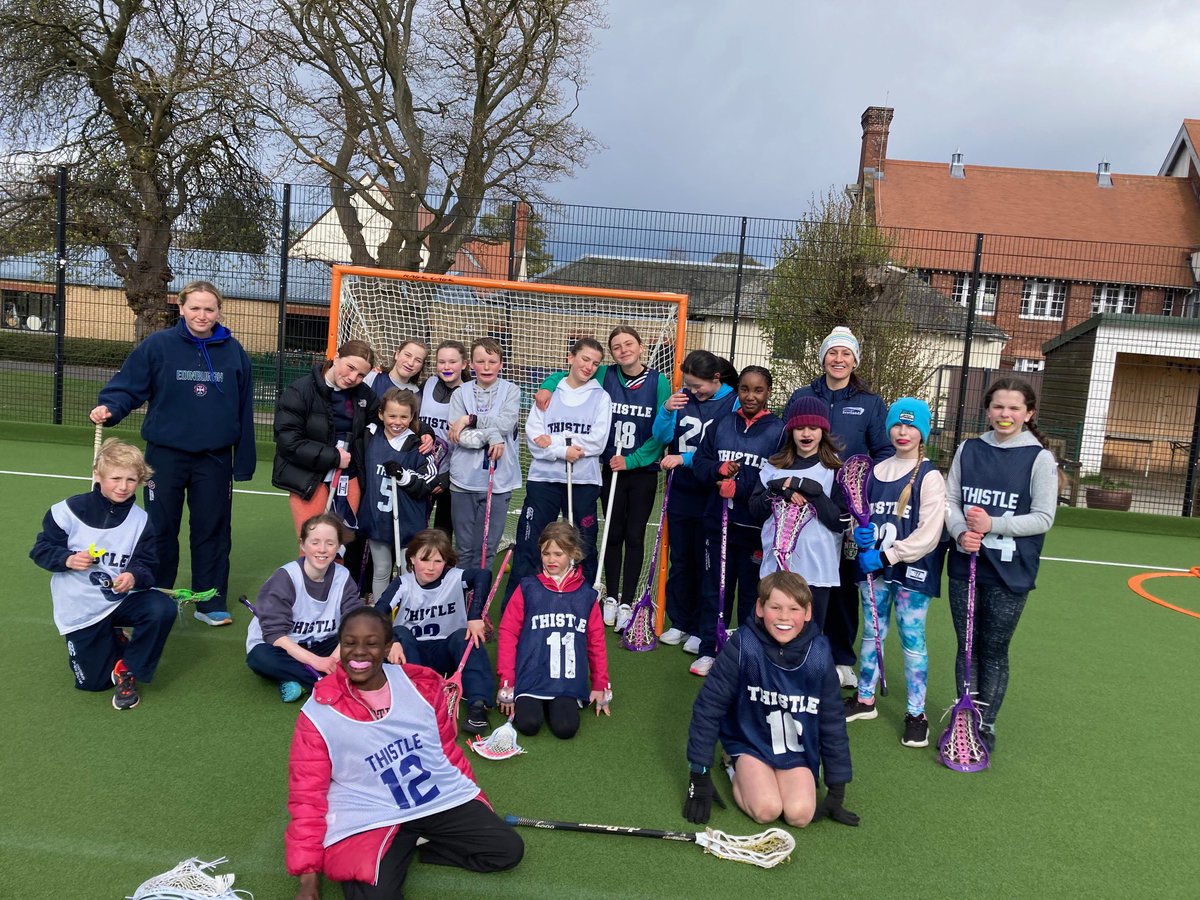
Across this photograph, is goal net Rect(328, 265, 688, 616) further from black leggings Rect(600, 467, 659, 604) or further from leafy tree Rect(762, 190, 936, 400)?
leafy tree Rect(762, 190, 936, 400)

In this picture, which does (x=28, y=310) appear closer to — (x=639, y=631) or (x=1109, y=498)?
(x=639, y=631)

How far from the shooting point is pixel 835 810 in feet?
10.2

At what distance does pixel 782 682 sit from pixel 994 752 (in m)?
1.38

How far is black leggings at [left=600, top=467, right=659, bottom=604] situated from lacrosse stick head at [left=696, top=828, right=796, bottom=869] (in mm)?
2276

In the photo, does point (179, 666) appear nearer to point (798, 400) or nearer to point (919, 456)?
point (798, 400)

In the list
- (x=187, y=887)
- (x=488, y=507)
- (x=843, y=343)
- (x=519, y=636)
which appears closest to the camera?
(x=187, y=887)

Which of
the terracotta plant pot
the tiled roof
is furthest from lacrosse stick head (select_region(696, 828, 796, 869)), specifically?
the tiled roof

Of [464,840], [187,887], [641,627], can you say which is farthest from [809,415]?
[187,887]

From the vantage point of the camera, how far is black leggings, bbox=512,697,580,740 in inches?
145

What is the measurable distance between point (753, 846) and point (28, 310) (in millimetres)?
11663

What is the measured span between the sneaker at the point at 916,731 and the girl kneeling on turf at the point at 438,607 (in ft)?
6.26

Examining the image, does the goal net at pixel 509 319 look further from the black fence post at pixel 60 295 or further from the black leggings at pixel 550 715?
the black fence post at pixel 60 295

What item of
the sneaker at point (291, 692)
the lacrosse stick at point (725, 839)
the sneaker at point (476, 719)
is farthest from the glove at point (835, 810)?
the sneaker at point (291, 692)

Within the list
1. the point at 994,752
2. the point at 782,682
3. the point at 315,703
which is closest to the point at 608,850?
the point at 782,682
